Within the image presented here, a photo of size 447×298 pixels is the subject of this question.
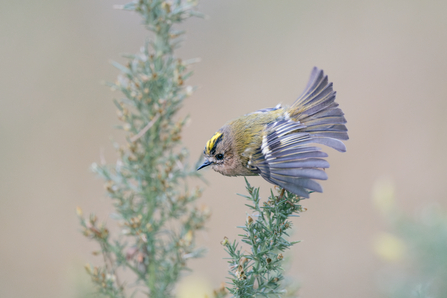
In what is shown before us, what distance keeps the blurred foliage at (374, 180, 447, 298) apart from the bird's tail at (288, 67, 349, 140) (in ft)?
1.20

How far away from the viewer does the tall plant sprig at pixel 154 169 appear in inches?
50.7

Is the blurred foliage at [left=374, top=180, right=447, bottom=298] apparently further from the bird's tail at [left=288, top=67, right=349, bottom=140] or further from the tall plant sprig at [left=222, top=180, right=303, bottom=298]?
the tall plant sprig at [left=222, top=180, right=303, bottom=298]

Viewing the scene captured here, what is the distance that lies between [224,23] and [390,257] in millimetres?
3550

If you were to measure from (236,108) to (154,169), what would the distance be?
119 inches

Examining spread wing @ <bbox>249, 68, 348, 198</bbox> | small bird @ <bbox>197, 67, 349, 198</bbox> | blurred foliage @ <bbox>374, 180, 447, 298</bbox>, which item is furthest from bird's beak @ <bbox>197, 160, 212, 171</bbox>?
blurred foliage @ <bbox>374, 180, 447, 298</bbox>

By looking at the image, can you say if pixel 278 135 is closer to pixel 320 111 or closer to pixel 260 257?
pixel 320 111

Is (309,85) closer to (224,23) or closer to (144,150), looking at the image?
(144,150)

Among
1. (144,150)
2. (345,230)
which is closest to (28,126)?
(144,150)

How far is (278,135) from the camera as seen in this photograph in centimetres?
170

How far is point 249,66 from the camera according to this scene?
4445mm

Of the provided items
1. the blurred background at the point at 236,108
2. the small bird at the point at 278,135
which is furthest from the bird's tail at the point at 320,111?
the blurred background at the point at 236,108

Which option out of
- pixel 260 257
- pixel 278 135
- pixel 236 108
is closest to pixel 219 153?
pixel 278 135

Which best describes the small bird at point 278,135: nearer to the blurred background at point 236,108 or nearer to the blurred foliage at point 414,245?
the blurred foliage at point 414,245

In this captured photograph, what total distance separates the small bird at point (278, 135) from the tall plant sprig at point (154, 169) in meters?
0.27
